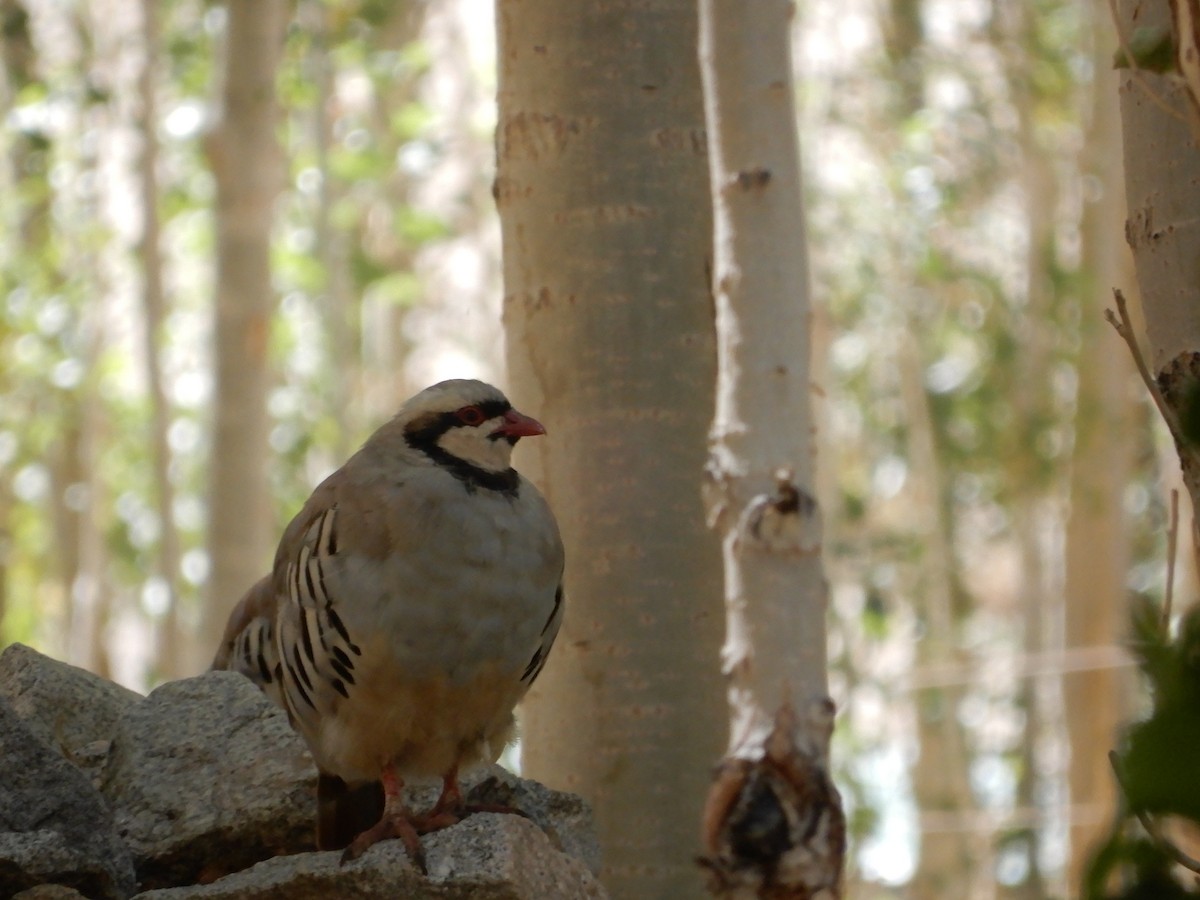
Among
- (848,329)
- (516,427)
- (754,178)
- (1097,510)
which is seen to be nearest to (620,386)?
(516,427)

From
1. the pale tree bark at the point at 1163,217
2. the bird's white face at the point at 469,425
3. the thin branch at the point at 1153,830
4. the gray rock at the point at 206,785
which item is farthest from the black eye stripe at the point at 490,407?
the thin branch at the point at 1153,830

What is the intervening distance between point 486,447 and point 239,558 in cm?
446

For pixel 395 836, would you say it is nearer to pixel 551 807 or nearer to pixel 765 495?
pixel 551 807

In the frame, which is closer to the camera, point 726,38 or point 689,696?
point 726,38

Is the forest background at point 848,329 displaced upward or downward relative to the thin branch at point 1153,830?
upward

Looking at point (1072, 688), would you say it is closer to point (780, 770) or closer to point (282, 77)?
point (282, 77)

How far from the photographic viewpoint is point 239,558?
722 cm

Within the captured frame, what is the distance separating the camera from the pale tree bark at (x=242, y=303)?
723 centimetres

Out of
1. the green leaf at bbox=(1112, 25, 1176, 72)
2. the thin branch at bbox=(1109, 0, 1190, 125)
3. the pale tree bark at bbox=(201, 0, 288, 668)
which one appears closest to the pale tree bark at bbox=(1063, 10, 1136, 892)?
the pale tree bark at bbox=(201, 0, 288, 668)

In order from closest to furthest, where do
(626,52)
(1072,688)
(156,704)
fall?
1. (156,704)
2. (626,52)
3. (1072,688)

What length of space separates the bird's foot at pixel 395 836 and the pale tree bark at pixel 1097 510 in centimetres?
810

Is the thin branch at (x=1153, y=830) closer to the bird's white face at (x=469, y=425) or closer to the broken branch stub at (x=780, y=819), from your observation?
the broken branch stub at (x=780, y=819)

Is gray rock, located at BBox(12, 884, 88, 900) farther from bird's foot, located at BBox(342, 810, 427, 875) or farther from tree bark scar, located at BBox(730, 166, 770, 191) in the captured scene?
tree bark scar, located at BBox(730, 166, 770, 191)

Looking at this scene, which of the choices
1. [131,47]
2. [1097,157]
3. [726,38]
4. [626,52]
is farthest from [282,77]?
[726,38]
